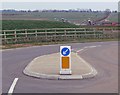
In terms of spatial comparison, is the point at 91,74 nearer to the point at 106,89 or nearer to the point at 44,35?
the point at 106,89

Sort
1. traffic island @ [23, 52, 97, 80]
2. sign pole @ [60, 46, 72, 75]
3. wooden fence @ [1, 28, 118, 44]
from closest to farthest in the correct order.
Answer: traffic island @ [23, 52, 97, 80] < sign pole @ [60, 46, 72, 75] < wooden fence @ [1, 28, 118, 44]

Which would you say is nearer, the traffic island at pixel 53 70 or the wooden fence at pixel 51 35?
the traffic island at pixel 53 70

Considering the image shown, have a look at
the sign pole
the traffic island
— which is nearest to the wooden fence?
the traffic island

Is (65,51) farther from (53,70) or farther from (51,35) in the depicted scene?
(51,35)

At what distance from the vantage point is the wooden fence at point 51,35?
118 feet

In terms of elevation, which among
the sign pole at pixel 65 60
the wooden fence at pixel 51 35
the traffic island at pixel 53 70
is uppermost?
the sign pole at pixel 65 60

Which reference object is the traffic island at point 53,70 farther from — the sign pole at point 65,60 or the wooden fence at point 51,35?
the wooden fence at point 51,35

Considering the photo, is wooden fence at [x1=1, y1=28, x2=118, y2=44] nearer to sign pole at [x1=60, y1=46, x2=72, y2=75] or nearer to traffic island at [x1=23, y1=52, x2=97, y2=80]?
traffic island at [x1=23, y1=52, x2=97, y2=80]

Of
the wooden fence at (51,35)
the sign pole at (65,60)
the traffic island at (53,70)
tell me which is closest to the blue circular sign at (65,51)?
the sign pole at (65,60)

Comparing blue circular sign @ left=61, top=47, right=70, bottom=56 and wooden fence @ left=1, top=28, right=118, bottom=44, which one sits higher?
blue circular sign @ left=61, top=47, right=70, bottom=56

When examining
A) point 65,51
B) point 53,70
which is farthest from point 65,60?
point 53,70

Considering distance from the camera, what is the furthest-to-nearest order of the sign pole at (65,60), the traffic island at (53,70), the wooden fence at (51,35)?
1. the wooden fence at (51,35)
2. the sign pole at (65,60)
3. the traffic island at (53,70)

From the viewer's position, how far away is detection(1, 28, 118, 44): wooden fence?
1420 inches

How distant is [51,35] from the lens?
40.7 m
